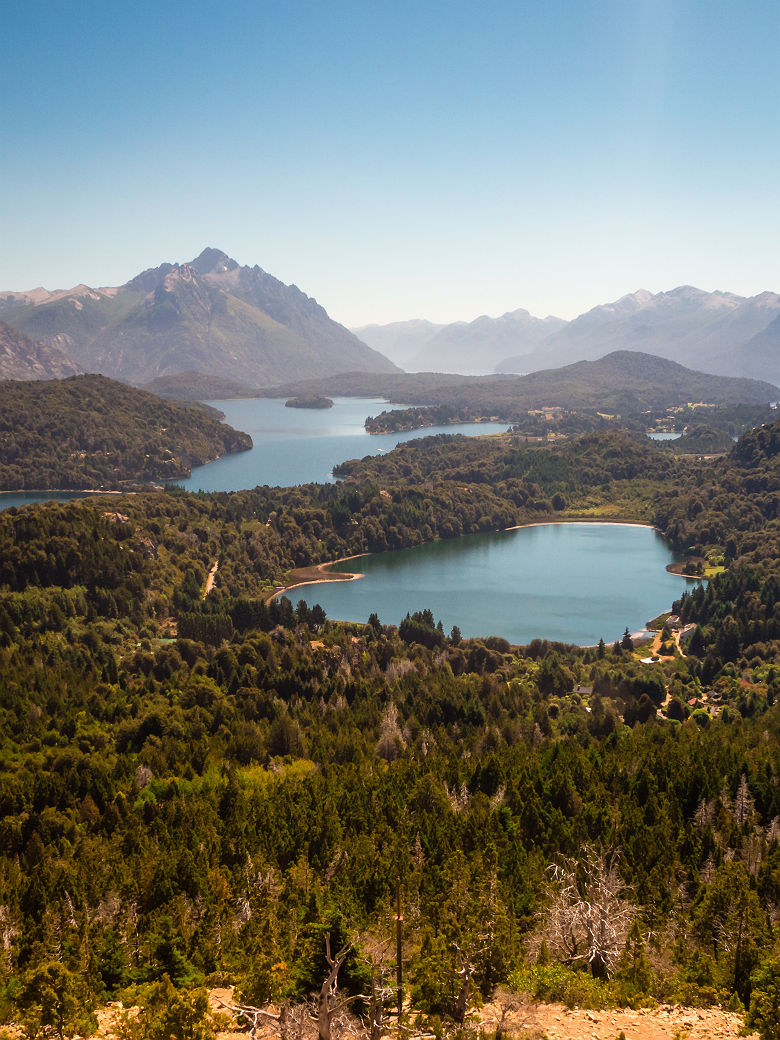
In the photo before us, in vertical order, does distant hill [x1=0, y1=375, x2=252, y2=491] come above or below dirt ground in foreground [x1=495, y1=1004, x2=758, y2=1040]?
above

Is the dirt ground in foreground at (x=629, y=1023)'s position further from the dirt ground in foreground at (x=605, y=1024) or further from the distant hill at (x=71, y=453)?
the distant hill at (x=71, y=453)

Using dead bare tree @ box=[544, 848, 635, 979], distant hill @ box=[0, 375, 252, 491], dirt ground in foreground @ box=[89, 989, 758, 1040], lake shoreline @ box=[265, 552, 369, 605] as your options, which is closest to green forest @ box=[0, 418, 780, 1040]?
dead bare tree @ box=[544, 848, 635, 979]

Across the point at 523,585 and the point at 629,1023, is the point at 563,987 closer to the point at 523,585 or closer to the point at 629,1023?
the point at 629,1023

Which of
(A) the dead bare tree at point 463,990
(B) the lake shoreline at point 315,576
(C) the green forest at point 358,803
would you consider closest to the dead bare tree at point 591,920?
(C) the green forest at point 358,803

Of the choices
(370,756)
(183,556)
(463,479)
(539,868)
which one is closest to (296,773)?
(370,756)

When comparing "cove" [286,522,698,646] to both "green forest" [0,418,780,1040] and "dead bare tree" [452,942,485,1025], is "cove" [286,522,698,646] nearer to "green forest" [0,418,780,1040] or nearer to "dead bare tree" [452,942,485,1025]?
"green forest" [0,418,780,1040]

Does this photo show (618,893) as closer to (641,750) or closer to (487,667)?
(641,750)
